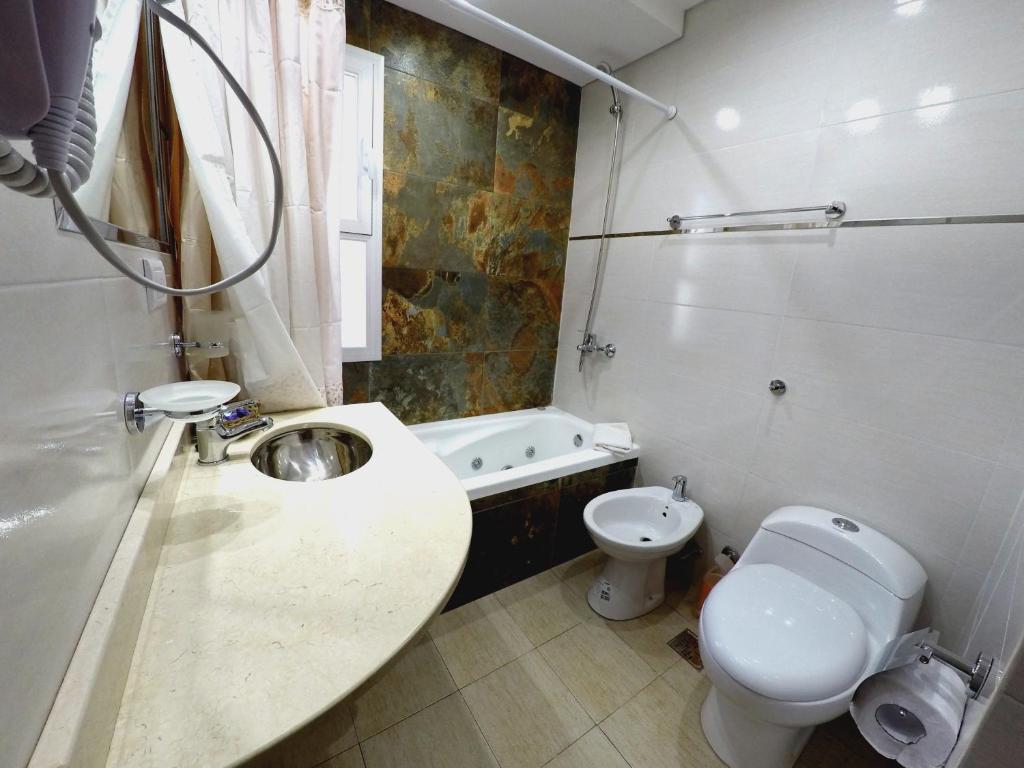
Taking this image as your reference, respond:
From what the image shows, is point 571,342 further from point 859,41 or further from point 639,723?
point 639,723

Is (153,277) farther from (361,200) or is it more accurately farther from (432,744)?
(432,744)

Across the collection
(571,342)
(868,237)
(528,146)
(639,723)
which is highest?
(528,146)

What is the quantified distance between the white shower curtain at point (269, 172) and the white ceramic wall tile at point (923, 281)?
1.79m

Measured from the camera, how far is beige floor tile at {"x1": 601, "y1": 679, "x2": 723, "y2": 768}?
→ 121 centimetres

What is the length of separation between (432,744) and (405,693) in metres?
0.19

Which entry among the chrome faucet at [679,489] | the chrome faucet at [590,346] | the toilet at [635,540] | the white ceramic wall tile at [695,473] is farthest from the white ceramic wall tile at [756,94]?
the toilet at [635,540]

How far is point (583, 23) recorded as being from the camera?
1.76 metres

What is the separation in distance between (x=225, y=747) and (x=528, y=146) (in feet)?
→ 8.22

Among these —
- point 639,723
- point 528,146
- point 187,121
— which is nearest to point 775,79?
point 528,146

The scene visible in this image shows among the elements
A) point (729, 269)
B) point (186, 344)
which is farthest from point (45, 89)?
point (729, 269)

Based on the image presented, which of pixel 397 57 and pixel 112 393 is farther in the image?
pixel 397 57

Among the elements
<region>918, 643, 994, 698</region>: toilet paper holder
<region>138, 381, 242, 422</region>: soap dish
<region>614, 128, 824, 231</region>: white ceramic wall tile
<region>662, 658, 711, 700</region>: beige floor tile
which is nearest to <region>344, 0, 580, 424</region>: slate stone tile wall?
<region>614, 128, 824, 231</region>: white ceramic wall tile

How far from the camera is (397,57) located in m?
1.81

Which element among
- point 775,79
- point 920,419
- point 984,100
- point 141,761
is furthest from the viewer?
point 775,79
